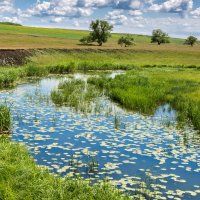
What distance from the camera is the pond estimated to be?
14.0 m

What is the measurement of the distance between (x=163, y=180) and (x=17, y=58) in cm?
5080

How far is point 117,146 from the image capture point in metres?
18.1

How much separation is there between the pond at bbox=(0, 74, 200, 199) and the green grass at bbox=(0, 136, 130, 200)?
1.79 metres

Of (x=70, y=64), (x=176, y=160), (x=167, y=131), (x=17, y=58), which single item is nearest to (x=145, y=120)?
(x=167, y=131)

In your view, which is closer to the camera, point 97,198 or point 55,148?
point 97,198

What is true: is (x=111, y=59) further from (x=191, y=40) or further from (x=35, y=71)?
(x=191, y=40)

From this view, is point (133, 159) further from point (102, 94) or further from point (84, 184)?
point (102, 94)

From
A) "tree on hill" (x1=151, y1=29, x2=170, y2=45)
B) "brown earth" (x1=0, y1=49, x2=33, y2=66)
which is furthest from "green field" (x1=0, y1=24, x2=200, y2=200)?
"tree on hill" (x1=151, y1=29, x2=170, y2=45)

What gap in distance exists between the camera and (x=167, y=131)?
21.5 metres

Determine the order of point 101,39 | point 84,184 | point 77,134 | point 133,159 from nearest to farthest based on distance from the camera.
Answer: point 84,184, point 133,159, point 77,134, point 101,39

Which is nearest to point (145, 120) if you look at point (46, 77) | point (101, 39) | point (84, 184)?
point (84, 184)

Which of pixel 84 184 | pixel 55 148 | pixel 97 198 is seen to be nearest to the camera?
pixel 97 198

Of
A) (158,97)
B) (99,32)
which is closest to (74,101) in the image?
(158,97)

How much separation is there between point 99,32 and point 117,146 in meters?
101
